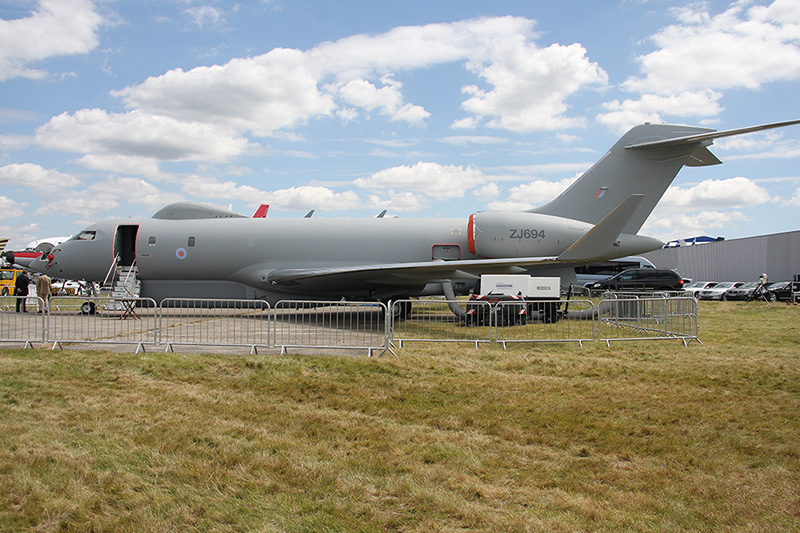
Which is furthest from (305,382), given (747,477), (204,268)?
(204,268)

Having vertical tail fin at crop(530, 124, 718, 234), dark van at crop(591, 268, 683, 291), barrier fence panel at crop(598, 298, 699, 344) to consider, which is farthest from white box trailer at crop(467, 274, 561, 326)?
dark van at crop(591, 268, 683, 291)

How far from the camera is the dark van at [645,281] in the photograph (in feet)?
94.0

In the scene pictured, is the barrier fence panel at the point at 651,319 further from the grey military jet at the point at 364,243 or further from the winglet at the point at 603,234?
the grey military jet at the point at 364,243

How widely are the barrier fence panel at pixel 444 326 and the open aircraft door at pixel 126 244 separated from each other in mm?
11012

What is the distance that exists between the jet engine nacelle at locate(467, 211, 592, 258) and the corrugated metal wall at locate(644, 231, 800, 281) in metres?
30.2

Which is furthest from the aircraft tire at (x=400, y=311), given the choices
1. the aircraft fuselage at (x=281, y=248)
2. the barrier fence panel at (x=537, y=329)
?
the barrier fence panel at (x=537, y=329)

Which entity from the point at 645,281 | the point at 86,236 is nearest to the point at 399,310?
the point at 86,236

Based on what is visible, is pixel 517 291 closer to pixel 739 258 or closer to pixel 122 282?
pixel 122 282

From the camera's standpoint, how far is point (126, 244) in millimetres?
18844

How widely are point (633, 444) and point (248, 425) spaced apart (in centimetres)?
375

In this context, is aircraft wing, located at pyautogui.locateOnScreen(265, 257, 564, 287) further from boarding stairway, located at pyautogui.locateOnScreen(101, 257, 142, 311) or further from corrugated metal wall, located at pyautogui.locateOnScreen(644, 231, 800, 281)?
corrugated metal wall, located at pyautogui.locateOnScreen(644, 231, 800, 281)

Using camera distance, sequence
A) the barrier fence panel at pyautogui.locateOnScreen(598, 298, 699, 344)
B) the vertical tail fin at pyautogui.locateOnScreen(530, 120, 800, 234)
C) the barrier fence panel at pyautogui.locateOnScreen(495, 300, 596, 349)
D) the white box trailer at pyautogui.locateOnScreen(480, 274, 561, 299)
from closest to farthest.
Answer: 1. the barrier fence panel at pyautogui.locateOnScreen(495, 300, 596, 349)
2. the barrier fence panel at pyautogui.locateOnScreen(598, 298, 699, 344)
3. the white box trailer at pyautogui.locateOnScreen(480, 274, 561, 299)
4. the vertical tail fin at pyautogui.locateOnScreen(530, 120, 800, 234)

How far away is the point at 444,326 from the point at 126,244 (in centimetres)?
1246

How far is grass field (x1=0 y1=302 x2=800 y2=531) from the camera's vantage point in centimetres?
373
